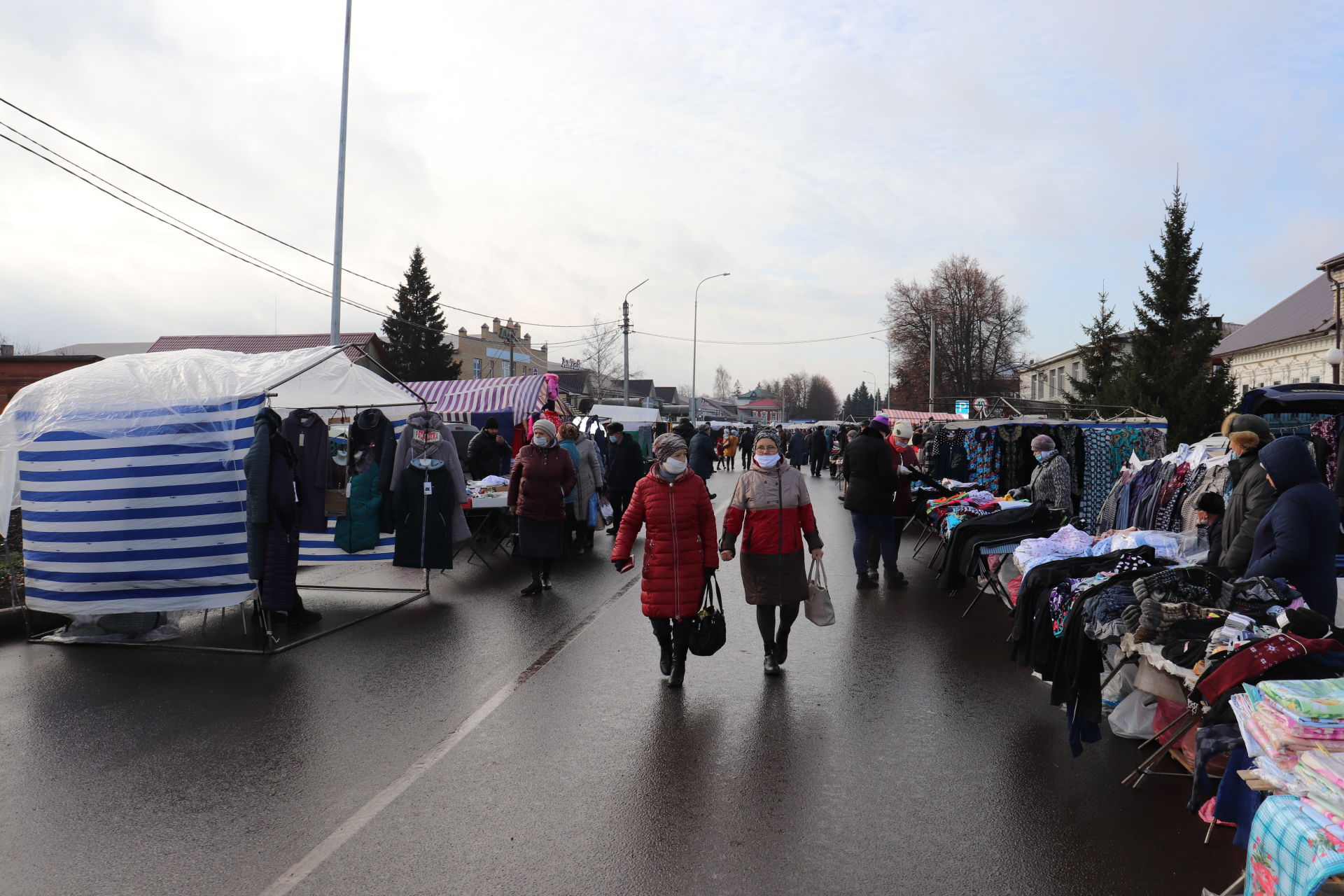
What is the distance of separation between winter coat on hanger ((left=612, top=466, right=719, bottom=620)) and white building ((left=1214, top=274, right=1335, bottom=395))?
36.1 meters

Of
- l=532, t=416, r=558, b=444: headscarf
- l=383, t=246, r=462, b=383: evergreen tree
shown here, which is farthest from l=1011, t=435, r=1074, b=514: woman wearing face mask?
l=383, t=246, r=462, b=383: evergreen tree

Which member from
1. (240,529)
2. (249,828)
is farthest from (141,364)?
(249,828)

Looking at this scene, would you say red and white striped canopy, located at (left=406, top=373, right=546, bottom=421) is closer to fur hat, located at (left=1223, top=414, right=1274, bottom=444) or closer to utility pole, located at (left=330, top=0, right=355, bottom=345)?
utility pole, located at (left=330, top=0, right=355, bottom=345)

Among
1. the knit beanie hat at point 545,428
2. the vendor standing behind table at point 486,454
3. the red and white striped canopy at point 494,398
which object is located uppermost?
the red and white striped canopy at point 494,398

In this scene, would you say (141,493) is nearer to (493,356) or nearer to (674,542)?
(674,542)

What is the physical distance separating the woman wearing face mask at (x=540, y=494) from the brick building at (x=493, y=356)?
67464 mm

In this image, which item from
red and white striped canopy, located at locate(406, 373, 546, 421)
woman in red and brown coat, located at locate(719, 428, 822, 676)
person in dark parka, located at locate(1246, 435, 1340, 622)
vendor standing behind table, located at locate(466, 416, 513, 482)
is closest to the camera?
person in dark parka, located at locate(1246, 435, 1340, 622)

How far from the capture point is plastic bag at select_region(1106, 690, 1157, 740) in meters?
5.62

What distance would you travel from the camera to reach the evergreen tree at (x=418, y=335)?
56406 millimetres

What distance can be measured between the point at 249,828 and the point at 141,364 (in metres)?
5.79

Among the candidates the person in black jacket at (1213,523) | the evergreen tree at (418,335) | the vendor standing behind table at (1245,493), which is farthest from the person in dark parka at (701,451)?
the evergreen tree at (418,335)

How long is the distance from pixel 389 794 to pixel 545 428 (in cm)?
590

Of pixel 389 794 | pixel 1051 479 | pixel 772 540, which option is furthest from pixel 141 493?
pixel 1051 479

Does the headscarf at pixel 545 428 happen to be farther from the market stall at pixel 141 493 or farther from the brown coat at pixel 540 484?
the market stall at pixel 141 493
